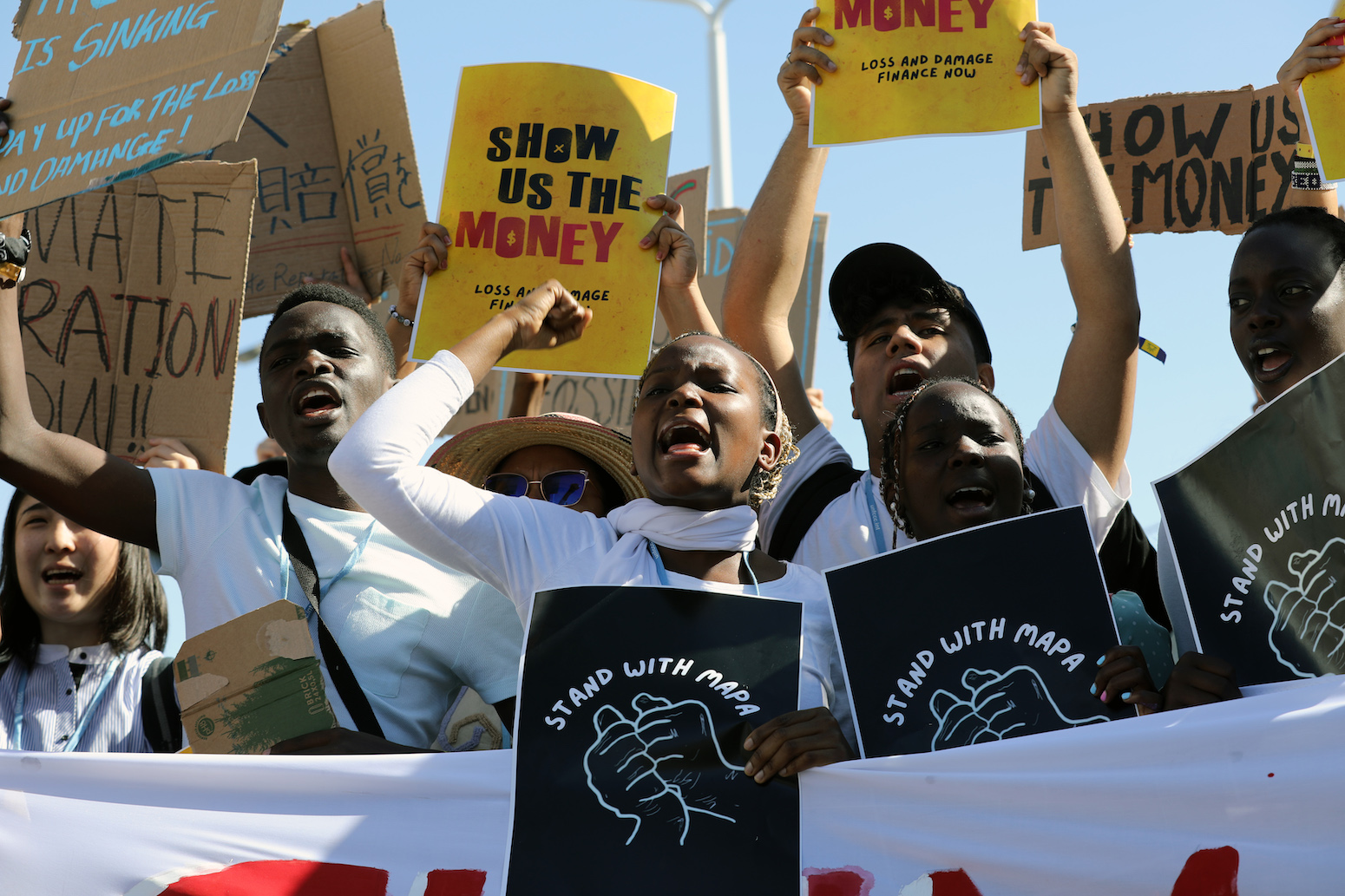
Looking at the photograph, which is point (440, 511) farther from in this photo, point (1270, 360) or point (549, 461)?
point (1270, 360)

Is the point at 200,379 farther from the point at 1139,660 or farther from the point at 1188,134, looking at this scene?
the point at 1188,134

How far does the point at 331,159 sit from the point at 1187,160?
287 cm

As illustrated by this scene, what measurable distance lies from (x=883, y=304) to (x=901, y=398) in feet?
1.19

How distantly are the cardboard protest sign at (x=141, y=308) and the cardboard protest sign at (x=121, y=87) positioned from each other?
654 millimetres

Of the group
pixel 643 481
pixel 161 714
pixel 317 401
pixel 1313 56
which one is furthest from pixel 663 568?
pixel 1313 56

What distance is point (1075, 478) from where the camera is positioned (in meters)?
2.97

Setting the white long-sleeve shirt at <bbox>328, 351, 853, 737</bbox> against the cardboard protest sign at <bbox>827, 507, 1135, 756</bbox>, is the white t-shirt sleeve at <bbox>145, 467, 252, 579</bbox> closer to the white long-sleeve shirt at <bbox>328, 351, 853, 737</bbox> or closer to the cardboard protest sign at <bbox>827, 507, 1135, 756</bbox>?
the white long-sleeve shirt at <bbox>328, 351, 853, 737</bbox>

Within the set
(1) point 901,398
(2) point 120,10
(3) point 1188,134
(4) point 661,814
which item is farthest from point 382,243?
(4) point 661,814

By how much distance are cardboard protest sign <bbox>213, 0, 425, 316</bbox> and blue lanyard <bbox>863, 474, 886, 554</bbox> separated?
211cm

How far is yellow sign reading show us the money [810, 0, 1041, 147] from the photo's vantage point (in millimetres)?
3482

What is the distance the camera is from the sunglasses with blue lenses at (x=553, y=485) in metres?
3.43

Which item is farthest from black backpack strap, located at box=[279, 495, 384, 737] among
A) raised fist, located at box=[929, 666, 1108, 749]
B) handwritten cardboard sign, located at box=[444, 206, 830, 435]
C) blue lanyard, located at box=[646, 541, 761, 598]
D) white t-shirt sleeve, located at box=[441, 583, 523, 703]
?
handwritten cardboard sign, located at box=[444, 206, 830, 435]

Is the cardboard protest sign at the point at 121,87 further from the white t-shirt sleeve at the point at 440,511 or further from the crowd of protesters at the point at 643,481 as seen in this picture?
the white t-shirt sleeve at the point at 440,511

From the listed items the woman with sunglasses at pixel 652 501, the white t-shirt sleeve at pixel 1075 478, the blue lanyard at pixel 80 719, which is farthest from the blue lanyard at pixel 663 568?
the blue lanyard at pixel 80 719
